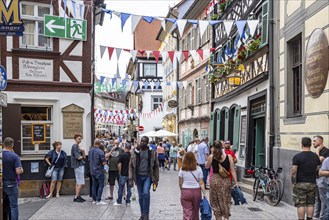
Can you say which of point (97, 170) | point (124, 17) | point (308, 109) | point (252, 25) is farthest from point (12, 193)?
point (252, 25)

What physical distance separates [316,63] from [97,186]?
647 cm

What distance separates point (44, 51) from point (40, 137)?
2.61 meters

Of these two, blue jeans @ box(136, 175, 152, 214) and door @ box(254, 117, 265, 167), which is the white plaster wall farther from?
door @ box(254, 117, 265, 167)

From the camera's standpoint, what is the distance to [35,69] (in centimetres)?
1395

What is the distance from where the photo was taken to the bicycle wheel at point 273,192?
1152 centimetres

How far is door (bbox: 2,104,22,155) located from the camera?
497 inches

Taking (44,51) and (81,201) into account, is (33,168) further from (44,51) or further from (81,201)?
(44,51)

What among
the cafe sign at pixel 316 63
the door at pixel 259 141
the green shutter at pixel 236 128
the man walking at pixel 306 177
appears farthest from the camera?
the green shutter at pixel 236 128

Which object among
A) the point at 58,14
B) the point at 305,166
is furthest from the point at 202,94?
the point at 305,166

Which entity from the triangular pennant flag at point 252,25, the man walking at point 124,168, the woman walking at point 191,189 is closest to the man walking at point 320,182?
the woman walking at point 191,189

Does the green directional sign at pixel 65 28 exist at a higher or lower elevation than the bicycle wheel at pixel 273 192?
higher

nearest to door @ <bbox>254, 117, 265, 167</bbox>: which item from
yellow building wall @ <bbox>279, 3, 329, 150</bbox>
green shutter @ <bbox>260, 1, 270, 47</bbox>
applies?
green shutter @ <bbox>260, 1, 270, 47</bbox>

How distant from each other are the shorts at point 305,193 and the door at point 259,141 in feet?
25.5

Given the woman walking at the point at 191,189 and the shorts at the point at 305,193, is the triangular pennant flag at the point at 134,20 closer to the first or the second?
the woman walking at the point at 191,189
